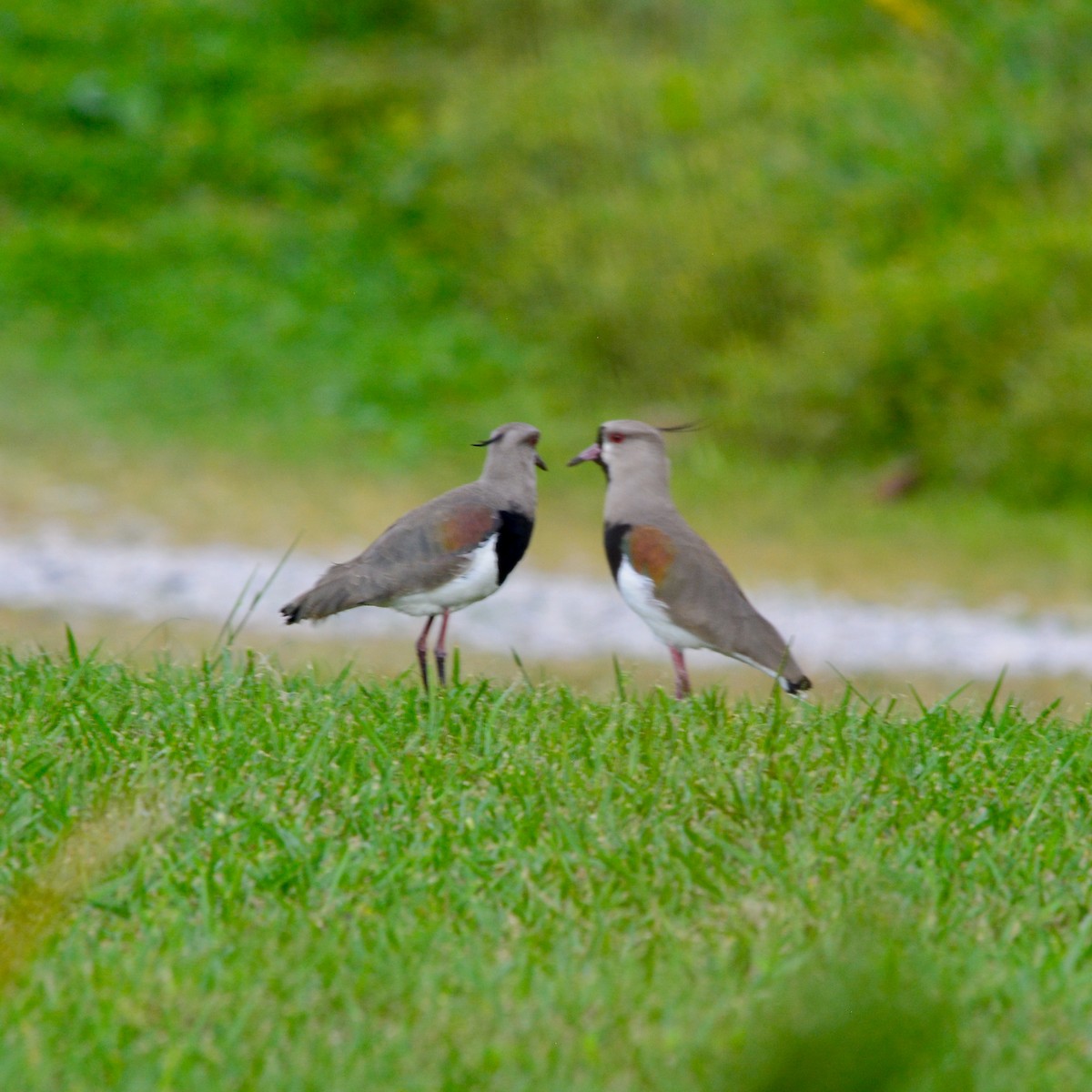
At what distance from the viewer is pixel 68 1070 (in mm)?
2801

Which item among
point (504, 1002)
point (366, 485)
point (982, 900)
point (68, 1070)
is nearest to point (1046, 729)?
point (982, 900)

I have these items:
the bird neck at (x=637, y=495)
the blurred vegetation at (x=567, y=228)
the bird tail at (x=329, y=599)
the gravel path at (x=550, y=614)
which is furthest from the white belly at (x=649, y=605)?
the blurred vegetation at (x=567, y=228)

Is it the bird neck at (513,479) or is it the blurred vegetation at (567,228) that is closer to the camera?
the bird neck at (513,479)

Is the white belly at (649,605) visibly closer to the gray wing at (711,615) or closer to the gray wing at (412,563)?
the gray wing at (711,615)

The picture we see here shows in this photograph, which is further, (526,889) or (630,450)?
(630,450)

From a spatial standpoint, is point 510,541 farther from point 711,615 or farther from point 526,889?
point 526,889

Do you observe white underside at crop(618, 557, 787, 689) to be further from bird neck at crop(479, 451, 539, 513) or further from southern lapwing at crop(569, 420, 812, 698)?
bird neck at crop(479, 451, 539, 513)

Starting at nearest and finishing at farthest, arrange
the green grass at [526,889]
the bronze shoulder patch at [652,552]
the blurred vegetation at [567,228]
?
the green grass at [526,889] → the bronze shoulder patch at [652,552] → the blurred vegetation at [567,228]

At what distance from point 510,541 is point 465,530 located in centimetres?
13

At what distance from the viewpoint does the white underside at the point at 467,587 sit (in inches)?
171

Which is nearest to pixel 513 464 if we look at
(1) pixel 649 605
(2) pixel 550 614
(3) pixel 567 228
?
(1) pixel 649 605

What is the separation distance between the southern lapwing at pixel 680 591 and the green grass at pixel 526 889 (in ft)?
0.51

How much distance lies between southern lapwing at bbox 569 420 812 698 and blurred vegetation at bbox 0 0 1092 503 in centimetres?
803

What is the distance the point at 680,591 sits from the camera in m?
4.41
